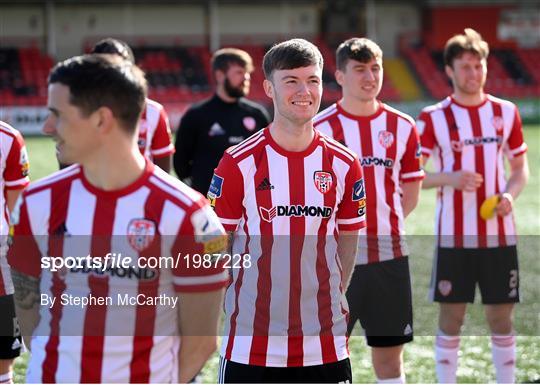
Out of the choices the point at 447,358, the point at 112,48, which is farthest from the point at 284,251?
the point at 447,358

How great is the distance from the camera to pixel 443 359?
17.8 feet

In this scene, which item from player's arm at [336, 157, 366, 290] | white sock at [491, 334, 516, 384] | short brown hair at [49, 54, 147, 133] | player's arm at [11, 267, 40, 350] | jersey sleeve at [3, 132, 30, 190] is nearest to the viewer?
short brown hair at [49, 54, 147, 133]

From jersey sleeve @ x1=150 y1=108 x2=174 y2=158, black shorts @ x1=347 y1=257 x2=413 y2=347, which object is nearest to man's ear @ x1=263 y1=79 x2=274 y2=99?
black shorts @ x1=347 y1=257 x2=413 y2=347

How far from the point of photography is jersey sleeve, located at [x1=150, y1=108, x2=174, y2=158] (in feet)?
18.8

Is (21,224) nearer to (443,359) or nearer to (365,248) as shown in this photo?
(365,248)

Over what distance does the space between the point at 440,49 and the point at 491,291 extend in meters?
30.0

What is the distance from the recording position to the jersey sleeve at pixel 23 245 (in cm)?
273

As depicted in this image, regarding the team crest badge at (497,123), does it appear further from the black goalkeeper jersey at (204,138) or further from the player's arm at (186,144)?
the player's arm at (186,144)

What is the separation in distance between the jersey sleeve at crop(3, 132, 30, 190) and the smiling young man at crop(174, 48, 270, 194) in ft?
6.82

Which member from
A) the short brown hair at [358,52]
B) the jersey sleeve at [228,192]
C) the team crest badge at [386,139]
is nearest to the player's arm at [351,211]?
the jersey sleeve at [228,192]

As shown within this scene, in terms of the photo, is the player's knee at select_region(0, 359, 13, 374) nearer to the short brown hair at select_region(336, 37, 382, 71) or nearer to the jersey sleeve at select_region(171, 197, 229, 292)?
the jersey sleeve at select_region(171, 197, 229, 292)

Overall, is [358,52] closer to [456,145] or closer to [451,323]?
[456,145]

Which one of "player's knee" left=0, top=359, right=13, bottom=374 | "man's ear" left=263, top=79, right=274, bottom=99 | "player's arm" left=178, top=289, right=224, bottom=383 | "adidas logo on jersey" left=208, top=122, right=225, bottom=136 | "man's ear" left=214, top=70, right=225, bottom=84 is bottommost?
"player's knee" left=0, top=359, right=13, bottom=374

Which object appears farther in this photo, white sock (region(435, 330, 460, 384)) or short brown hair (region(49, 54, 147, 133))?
white sock (region(435, 330, 460, 384))
